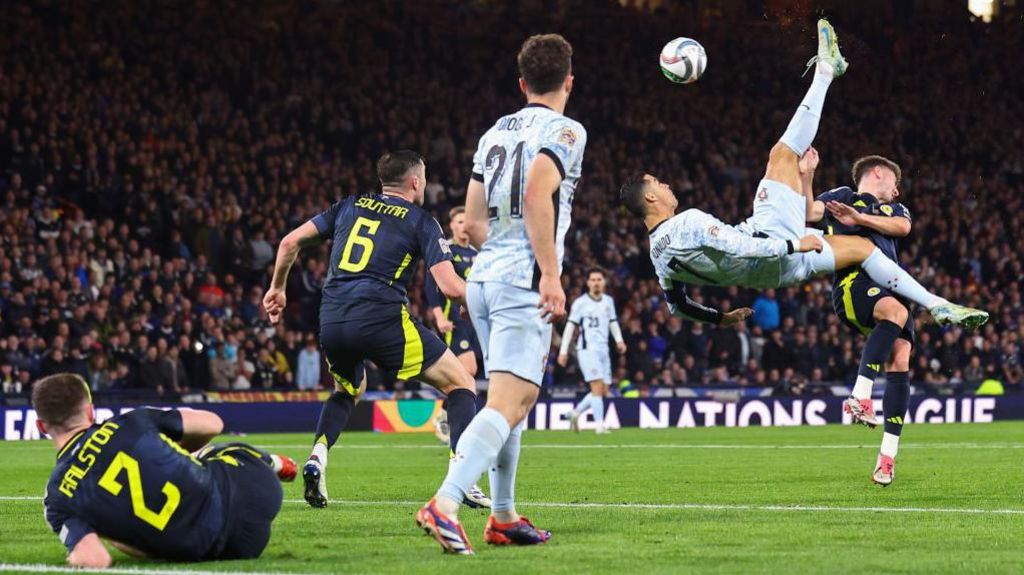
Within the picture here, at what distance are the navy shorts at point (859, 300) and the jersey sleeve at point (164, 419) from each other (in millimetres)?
6536

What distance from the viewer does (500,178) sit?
277 inches

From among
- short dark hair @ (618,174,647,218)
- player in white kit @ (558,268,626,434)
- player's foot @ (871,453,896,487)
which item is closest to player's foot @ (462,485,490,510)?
short dark hair @ (618,174,647,218)

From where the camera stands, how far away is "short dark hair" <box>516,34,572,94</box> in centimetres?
689

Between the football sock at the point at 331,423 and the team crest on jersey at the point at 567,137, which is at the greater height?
the team crest on jersey at the point at 567,137

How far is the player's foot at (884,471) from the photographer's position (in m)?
10.9

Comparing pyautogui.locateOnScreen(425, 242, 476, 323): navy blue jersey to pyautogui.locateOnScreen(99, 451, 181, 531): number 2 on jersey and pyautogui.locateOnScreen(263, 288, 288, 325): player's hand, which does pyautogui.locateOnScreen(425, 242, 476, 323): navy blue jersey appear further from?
pyautogui.locateOnScreen(99, 451, 181, 531): number 2 on jersey

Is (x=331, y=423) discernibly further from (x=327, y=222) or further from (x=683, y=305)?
→ (x=683, y=305)

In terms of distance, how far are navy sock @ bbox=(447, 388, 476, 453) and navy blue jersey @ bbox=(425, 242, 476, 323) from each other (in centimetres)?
536

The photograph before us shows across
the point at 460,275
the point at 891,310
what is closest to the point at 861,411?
the point at 891,310

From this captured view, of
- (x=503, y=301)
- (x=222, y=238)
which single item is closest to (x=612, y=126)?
(x=222, y=238)

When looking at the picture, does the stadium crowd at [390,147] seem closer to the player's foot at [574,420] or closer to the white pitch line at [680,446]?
the player's foot at [574,420]

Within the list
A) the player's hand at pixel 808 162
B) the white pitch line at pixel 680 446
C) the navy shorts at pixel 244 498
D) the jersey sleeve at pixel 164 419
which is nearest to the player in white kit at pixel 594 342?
the white pitch line at pixel 680 446

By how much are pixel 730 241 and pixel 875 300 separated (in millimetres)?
3334

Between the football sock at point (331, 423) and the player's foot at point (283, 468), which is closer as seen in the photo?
the player's foot at point (283, 468)
